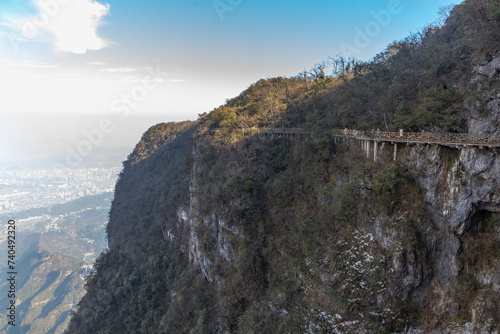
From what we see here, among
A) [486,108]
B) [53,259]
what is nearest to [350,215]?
[486,108]

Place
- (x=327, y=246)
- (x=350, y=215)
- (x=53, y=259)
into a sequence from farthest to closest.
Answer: (x=53, y=259) < (x=327, y=246) < (x=350, y=215)

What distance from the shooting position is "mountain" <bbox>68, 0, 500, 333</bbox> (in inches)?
540

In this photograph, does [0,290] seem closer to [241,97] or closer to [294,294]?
[241,97]

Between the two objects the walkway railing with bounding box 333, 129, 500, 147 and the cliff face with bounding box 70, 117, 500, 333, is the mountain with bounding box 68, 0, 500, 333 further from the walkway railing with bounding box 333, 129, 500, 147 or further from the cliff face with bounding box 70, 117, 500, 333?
the walkway railing with bounding box 333, 129, 500, 147

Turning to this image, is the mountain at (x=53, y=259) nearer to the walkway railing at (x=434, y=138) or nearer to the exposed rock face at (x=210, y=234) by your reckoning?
the exposed rock face at (x=210, y=234)

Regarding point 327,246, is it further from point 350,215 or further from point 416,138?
point 416,138

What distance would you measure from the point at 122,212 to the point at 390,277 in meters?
53.6

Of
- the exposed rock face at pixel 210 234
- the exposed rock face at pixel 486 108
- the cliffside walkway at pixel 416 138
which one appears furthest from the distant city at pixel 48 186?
the exposed rock face at pixel 486 108

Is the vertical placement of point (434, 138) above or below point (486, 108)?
below

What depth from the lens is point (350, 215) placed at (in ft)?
55.9

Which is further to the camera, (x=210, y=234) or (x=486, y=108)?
(x=210, y=234)

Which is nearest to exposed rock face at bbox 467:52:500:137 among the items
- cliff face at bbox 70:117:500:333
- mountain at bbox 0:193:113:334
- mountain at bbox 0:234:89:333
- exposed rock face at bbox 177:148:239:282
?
cliff face at bbox 70:117:500:333

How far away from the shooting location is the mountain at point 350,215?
13727mm

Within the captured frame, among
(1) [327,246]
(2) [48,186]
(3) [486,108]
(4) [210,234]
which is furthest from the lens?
(2) [48,186]
